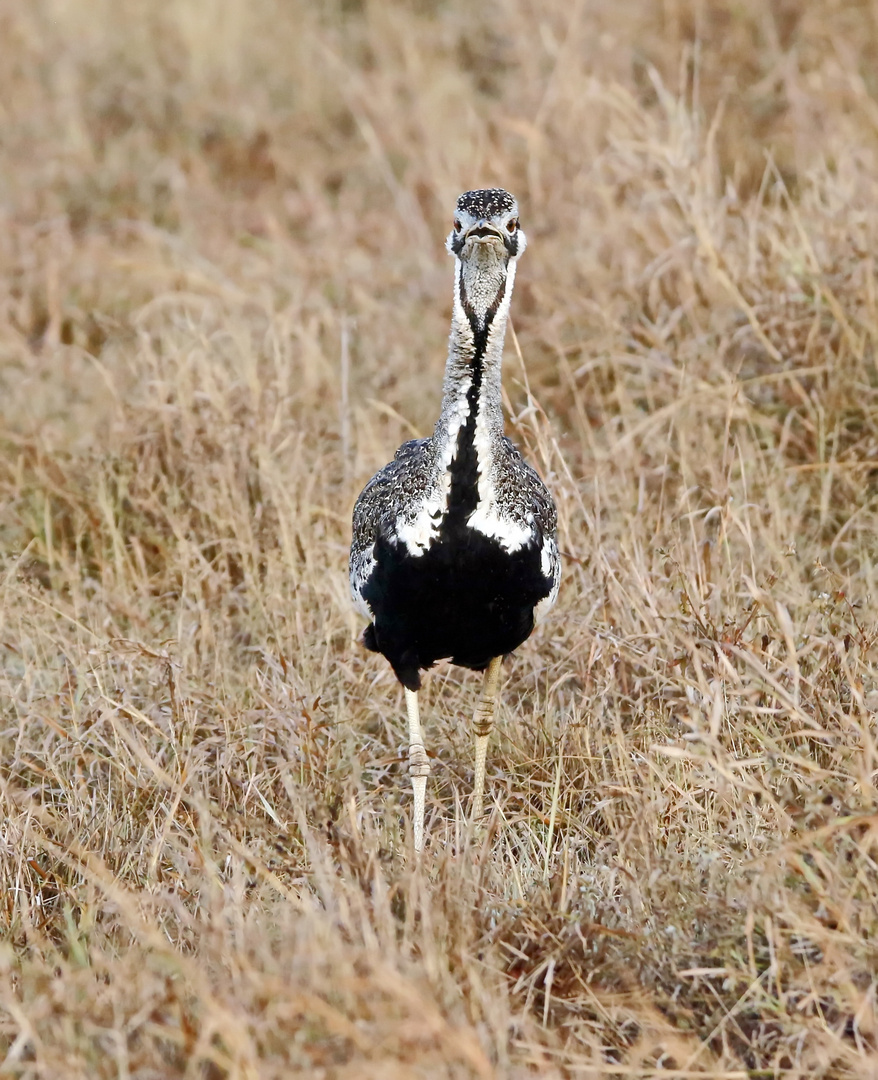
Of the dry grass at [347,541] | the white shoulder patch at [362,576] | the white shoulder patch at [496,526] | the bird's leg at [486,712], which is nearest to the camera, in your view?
the dry grass at [347,541]

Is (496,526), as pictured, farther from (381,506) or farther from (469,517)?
(381,506)

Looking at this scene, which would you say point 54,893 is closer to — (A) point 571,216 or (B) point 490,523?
(B) point 490,523

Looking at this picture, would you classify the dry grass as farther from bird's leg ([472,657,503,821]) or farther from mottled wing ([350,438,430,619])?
mottled wing ([350,438,430,619])

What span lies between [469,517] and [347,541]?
1.42m

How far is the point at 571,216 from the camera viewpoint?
5727 mm

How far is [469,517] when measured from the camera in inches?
121

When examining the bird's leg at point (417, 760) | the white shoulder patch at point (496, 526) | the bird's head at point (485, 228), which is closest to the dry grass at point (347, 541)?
the bird's leg at point (417, 760)

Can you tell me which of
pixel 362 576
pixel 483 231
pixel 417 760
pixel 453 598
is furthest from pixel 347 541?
pixel 483 231

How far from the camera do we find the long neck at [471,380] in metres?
3.02

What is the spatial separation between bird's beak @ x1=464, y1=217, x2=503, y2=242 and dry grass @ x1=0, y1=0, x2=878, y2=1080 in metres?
0.97

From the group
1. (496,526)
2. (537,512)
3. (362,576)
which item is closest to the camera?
(496,526)

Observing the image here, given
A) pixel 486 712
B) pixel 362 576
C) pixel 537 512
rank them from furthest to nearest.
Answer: pixel 486 712 → pixel 362 576 → pixel 537 512

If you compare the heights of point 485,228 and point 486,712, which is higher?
point 485,228

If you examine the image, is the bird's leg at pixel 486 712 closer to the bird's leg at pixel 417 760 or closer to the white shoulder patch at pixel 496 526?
the bird's leg at pixel 417 760
